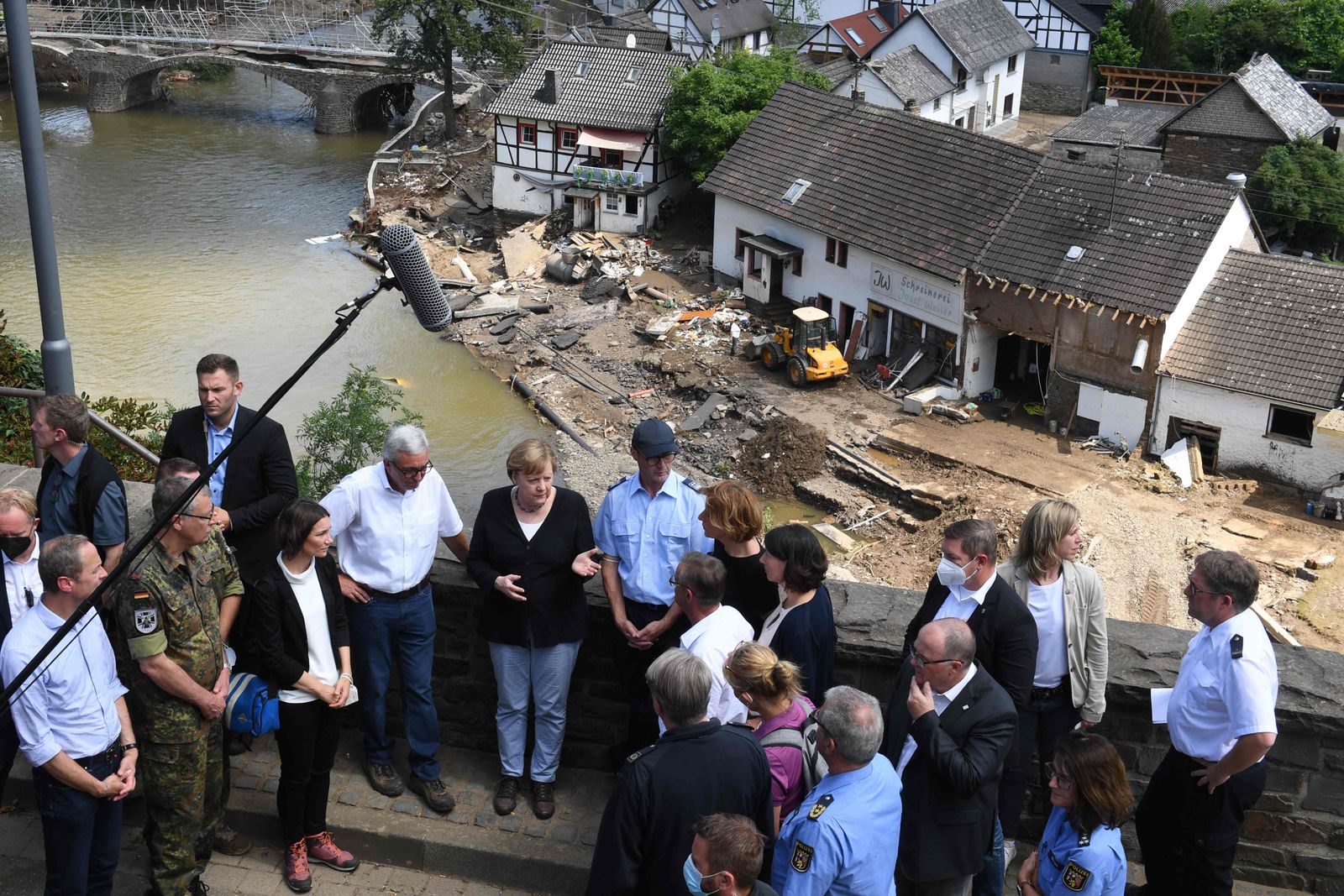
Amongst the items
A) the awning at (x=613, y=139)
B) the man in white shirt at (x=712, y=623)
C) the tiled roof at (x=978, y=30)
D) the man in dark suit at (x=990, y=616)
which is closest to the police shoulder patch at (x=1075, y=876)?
the man in dark suit at (x=990, y=616)

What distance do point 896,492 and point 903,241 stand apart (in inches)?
250

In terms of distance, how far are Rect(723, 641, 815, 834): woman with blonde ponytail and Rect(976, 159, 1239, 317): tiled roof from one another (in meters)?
19.4

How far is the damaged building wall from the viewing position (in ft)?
71.5

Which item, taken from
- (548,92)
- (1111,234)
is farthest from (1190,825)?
(548,92)

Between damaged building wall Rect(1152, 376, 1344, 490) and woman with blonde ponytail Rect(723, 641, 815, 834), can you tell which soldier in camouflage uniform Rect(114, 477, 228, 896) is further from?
damaged building wall Rect(1152, 376, 1344, 490)

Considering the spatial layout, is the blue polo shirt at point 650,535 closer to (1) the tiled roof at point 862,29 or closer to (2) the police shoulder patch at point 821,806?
(2) the police shoulder patch at point 821,806

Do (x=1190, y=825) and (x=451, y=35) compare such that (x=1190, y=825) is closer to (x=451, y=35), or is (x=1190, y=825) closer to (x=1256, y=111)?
(x=1256, y=111)

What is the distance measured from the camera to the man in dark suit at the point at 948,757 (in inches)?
193

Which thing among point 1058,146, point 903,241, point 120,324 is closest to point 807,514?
point 903,241

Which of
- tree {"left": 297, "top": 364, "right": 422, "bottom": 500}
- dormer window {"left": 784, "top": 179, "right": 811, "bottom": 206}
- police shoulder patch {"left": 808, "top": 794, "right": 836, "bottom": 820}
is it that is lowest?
tree {"left": 297, "top": 364, "right": 422, "bottom": 500}

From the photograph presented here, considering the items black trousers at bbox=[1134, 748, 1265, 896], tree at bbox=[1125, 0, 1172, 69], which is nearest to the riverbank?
black trousers at bbox=[1134, 748, 1265, 896]

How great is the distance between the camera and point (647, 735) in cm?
617

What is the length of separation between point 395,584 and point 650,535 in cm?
113

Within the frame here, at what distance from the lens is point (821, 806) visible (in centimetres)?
460
